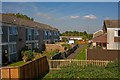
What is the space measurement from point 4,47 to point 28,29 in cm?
1074

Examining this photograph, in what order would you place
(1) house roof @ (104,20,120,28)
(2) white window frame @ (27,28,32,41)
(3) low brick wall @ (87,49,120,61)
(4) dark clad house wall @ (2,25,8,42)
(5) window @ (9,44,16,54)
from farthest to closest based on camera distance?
1. (1) house roof @ (104,20,120,28)
2. (2) white window frame @ (27,28,32,41)
3. (5) window @ (9,44,16,54)
4. (4) dark clad house wall @ (2,25,8,42)
5. (3) low brick wall @ (87,49,120,61)

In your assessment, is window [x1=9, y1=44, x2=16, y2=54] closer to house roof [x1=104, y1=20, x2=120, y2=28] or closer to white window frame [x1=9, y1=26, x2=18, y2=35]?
white window frame [x1=9, y1=26, x2=18, y2=35]

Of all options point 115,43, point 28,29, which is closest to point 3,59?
point 28,29

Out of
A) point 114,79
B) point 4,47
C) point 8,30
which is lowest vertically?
point 114,79

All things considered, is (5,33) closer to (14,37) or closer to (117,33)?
(14,37)

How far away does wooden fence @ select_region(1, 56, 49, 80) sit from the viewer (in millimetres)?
13242

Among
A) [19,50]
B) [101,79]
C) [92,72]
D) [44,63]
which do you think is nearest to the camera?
[101,79]

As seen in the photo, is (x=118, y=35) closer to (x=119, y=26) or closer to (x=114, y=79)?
(x=119, y=26)

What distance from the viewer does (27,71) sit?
1512 centimetres

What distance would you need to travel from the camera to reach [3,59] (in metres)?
26.8

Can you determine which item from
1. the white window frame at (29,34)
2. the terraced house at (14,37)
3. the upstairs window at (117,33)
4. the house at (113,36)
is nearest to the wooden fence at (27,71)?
the terraced house at (14,37)

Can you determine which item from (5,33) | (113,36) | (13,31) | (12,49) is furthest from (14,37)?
(113,36)

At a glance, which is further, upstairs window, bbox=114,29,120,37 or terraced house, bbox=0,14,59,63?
upstairs window, bbox=114,29,120,37

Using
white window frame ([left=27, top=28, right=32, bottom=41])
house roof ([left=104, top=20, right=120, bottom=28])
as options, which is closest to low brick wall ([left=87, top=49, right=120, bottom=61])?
white window frame ([left=27, top=28, right=32, bottom=41])
